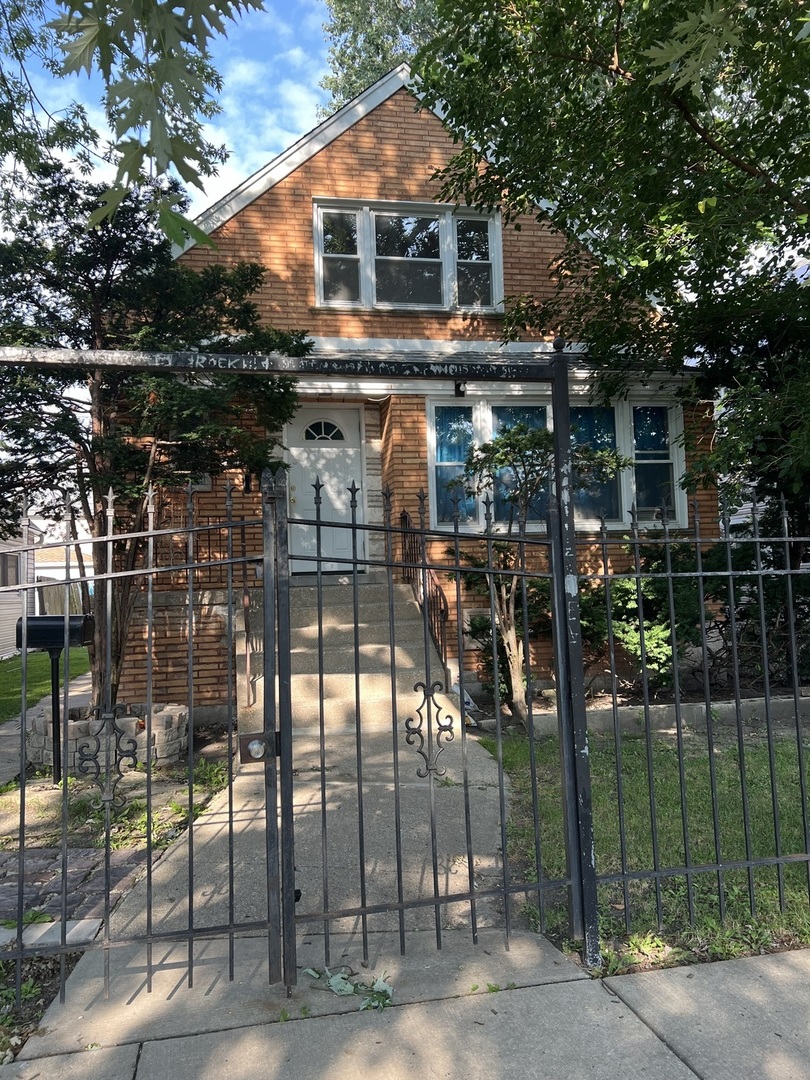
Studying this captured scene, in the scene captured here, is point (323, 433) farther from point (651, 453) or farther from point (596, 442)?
point (651, 453)

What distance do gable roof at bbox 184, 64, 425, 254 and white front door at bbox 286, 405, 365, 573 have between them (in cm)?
271

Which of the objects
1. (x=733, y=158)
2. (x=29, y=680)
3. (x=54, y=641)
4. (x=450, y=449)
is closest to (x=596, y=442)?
(x=450, y=449)

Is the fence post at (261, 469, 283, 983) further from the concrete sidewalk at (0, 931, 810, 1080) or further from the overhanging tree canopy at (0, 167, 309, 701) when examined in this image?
the overhanging tree canopy at (0, 167, 309, 701)

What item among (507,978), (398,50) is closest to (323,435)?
(507,978)

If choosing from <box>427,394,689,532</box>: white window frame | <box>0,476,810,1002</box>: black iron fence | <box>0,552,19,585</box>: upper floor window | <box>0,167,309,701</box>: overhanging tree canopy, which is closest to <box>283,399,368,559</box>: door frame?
<box>0,476,810,1002</box>: black iron fence

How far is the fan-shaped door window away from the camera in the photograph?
31.9 ft

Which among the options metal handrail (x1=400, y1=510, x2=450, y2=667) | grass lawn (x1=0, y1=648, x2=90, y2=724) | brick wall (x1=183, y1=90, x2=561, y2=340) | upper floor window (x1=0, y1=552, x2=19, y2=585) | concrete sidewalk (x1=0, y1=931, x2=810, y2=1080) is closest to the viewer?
concrete sidewalk (x1=0, y1=931, x2=810, y2=1080)

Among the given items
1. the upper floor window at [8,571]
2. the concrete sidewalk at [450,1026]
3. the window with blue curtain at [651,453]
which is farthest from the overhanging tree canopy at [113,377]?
the upper floor window at [8,571]

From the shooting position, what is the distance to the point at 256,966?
309 centimetres

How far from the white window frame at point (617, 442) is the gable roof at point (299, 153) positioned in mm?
3611

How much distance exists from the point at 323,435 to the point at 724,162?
220 inches

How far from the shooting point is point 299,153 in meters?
9.52

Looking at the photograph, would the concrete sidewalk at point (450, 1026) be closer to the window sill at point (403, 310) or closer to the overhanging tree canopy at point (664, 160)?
the overhanging tree canopy at point (664, 160)

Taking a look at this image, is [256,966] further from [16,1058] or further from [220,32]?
[220,32]
